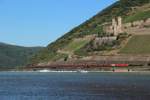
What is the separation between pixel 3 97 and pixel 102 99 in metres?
15.3

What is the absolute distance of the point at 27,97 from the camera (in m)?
94.4

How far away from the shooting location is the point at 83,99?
88688mm

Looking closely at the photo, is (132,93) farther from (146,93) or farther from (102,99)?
(102,99)

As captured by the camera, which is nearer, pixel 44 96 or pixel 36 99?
pixel 36 99

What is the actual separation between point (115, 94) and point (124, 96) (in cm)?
503

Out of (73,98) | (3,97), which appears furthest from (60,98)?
(3,97)

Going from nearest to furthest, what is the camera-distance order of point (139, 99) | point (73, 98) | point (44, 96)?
point (139, 99) → point (73, 98) → point (44, 96)

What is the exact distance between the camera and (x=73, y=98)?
91000 mm

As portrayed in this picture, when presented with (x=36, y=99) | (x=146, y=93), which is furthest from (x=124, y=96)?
(x=36, y=99)

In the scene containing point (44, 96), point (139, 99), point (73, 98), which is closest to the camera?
point (139, 99)

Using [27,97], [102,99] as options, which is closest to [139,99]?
Result: [102,99]

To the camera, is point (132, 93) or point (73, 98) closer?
point (73, 98)

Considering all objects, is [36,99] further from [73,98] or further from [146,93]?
[146,93]

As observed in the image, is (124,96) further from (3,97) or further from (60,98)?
(3,97)
